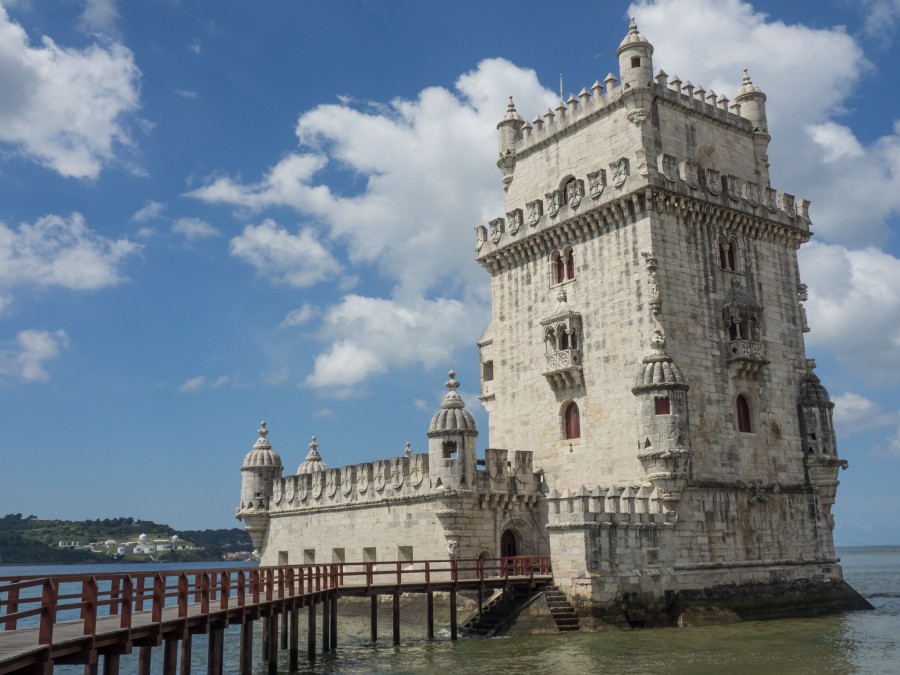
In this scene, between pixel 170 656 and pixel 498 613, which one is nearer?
pixel 170 656

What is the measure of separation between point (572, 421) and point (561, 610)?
8.97 m

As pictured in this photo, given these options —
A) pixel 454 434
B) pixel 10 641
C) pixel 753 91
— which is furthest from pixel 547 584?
pixel 753 91

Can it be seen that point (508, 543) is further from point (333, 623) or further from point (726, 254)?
point (726, 254)

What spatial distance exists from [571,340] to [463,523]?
845cm

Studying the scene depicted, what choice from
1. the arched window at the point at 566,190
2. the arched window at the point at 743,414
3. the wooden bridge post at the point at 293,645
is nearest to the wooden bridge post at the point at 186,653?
the wooden bridge post at the point at 293,645

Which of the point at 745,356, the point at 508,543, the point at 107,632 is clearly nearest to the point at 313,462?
the point at 508,543

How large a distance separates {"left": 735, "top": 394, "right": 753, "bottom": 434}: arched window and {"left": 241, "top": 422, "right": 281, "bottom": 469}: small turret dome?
23392 millimetres

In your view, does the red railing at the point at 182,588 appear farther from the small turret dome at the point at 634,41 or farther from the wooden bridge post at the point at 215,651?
the small turret dome at the point at 634,41

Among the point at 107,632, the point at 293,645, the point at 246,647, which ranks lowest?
the point at 293,645

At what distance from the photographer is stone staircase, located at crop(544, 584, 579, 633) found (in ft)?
97.7

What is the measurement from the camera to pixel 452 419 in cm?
3544

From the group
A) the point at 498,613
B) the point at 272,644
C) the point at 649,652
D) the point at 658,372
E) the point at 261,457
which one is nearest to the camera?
the point at 272,644

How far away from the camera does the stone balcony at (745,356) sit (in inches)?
1405

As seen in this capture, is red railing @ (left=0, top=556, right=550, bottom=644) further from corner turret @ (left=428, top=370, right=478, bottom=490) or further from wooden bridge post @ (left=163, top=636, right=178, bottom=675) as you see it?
corner turret @ (left=428, top=370, right=478, bottom=490)
